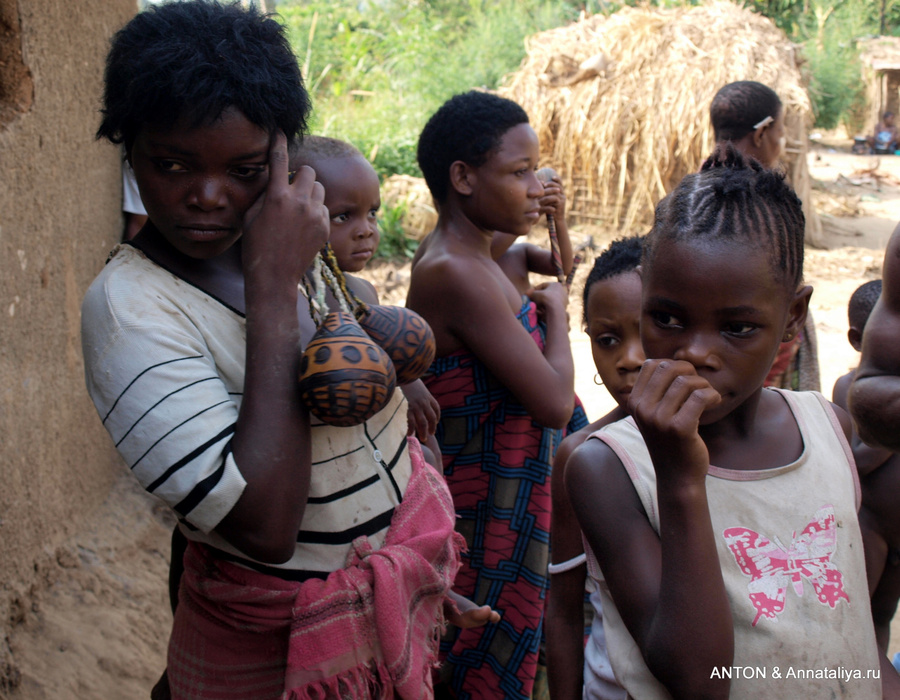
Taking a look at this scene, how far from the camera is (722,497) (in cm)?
121

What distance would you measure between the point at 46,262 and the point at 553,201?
1.83 m

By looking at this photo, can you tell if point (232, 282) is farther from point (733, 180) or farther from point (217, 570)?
point (733, 180)

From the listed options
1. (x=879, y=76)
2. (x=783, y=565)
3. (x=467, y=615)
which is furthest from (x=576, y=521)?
(x=879, y=76)

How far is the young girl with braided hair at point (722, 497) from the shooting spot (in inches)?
41.3

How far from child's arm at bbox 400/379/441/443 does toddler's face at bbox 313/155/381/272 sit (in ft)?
1.54

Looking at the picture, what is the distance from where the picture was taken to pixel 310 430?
123 cm

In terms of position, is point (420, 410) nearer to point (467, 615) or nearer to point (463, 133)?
point (467, 615)

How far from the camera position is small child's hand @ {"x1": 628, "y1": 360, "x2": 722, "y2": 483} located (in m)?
1.02

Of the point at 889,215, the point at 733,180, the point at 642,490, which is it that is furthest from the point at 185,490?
the point at 889,215

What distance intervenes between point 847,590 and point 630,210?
920 cm

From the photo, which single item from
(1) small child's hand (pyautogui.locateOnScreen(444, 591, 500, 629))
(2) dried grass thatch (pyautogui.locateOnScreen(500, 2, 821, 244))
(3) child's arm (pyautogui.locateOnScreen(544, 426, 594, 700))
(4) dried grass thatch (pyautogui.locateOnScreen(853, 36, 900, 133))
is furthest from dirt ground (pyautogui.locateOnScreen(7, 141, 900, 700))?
(4) dried grass thatch (pyautogui.locateOnScreen(853, 36, 900, 133))

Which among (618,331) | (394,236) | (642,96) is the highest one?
(618,331)

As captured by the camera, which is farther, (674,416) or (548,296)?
(548,296)

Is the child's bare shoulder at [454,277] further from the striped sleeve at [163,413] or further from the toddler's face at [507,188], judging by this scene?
the striped sleeve at [163,413]
